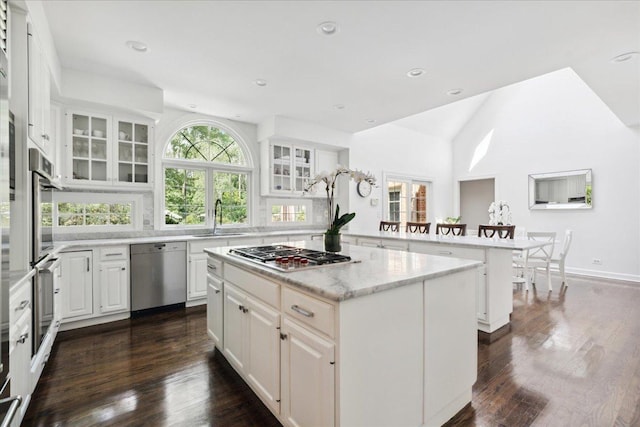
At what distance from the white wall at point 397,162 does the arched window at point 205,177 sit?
211cm

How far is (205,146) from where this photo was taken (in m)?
4.89

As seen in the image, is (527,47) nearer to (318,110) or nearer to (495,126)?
(318,110)

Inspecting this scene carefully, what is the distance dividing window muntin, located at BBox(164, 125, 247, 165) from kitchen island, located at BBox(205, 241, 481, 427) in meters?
3.17

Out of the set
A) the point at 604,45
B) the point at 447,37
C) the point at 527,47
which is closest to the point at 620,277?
the point at 604,45

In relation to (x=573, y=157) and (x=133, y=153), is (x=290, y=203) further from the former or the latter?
(x=573, y=157)

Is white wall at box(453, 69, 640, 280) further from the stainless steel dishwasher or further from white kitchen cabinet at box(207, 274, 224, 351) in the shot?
the stainless steel dishwasher

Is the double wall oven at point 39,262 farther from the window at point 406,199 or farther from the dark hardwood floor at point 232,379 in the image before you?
the window at point 406,199

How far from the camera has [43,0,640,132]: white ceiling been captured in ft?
7.59

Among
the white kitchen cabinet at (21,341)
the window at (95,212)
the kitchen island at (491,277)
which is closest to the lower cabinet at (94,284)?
the window at (95,212)

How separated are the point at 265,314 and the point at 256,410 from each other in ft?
2.07

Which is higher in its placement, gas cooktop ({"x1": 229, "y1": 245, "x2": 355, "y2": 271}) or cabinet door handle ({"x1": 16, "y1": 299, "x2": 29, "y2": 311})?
gas cooktop ({"x1": 229, "y1": 245, "x2": 355, "y2": 271})

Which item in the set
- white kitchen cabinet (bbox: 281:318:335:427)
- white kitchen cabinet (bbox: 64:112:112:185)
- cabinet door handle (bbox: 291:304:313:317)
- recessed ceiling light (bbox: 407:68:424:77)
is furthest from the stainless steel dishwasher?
recessed ceiling light (bbox: 407:68:424:77)

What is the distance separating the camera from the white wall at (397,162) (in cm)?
620

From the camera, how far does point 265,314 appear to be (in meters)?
1.82
